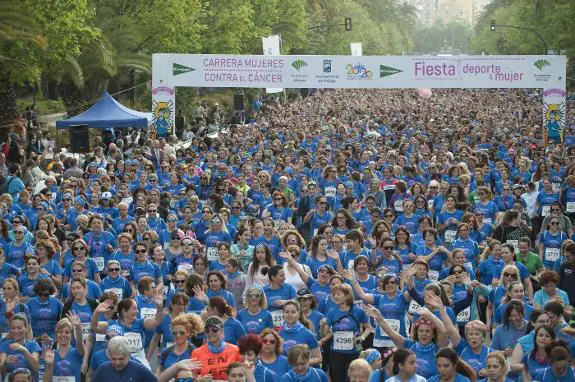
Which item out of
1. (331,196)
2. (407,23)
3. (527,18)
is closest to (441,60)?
(331,196)

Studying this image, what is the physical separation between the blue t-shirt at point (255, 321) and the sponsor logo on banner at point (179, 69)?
65.6 feet

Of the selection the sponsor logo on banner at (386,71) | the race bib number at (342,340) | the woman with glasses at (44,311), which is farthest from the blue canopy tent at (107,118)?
the race bib number at (342,340)

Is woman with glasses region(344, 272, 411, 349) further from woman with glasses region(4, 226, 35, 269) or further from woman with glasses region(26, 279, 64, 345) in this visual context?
woman with glasses region(4, 226, 35, 269)

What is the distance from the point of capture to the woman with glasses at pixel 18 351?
32.8ft

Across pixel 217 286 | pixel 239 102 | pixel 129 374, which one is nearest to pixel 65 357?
pixel 129 374

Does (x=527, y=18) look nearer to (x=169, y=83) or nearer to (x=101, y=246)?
(x=169, y=83)

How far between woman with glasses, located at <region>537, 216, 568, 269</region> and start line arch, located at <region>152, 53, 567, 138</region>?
16.1 meters

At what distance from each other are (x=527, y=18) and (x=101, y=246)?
59077 millimetres

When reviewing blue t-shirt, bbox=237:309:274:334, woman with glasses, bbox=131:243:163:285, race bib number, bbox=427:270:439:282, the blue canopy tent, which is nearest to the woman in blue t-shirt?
blue t-shirt, bbox=237:309:274:334

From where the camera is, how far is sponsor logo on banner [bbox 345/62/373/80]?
1261 inches

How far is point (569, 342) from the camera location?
32.6 ft

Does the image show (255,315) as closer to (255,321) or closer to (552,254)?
(255,321)

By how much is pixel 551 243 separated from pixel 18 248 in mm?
6324

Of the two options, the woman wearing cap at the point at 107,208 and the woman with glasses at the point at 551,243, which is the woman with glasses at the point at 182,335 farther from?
the woman wearing cap at the point at 107,208
